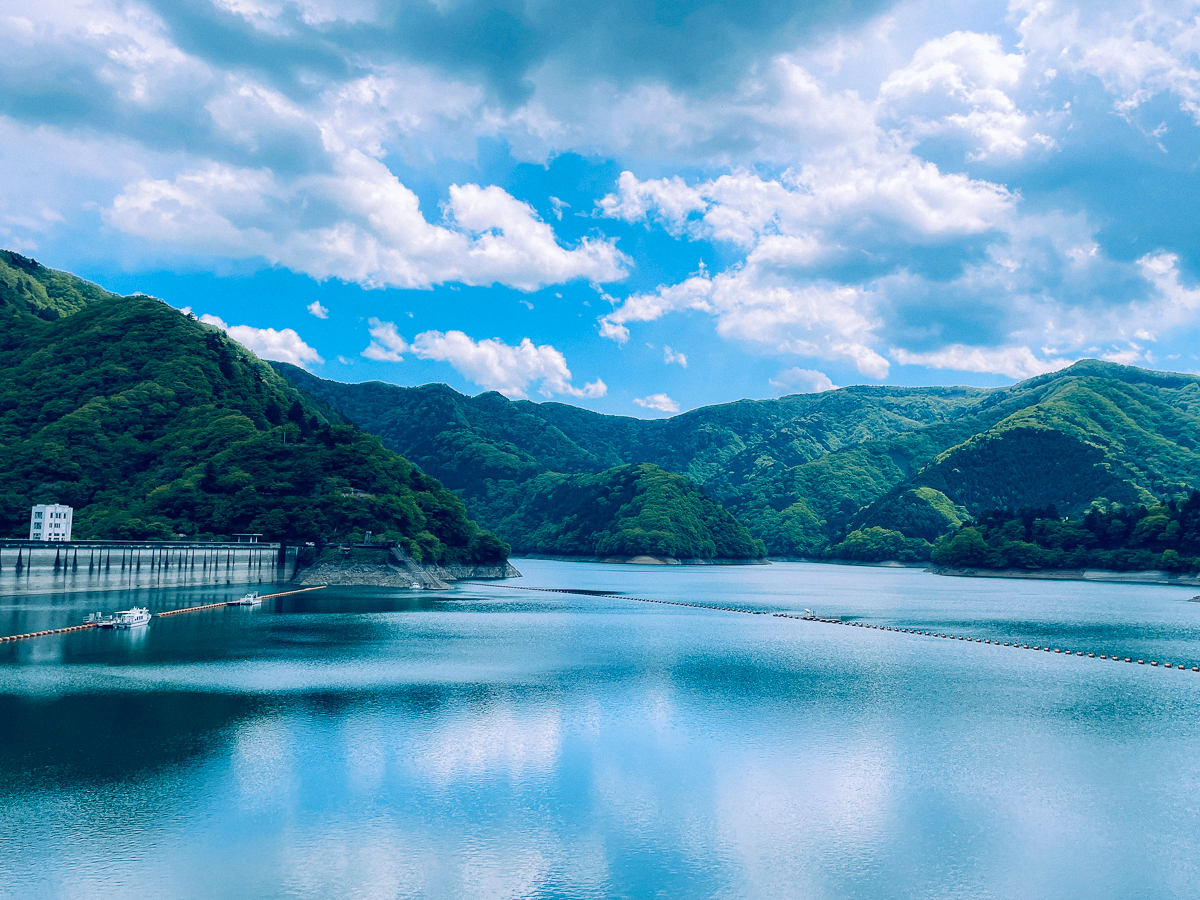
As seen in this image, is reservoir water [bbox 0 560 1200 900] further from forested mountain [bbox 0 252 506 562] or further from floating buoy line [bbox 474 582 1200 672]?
forested mountain [bbox 0 252 506 562]

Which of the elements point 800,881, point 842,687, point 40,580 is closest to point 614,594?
point 40,580

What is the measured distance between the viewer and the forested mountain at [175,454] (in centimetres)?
13762

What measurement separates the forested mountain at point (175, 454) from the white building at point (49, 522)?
6.59 m

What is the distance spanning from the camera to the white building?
116438mm

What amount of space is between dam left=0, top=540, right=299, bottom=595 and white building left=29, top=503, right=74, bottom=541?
42.5 feet

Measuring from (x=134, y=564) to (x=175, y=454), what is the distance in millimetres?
44404

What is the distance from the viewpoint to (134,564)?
366 feet

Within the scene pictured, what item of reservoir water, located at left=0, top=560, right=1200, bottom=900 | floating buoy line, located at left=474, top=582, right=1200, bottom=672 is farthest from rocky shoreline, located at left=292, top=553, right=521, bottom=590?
reservoir water, located at left=0, top=560, right=1200, bottom=900

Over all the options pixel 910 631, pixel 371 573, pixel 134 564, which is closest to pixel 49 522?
pixel 134 564

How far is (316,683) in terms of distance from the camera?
48844mm

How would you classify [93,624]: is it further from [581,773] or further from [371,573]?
[371,573]

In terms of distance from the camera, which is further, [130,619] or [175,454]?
[175,454]

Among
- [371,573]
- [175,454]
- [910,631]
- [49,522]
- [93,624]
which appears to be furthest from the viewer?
[175,454]

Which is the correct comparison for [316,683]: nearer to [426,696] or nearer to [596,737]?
[426,696]
